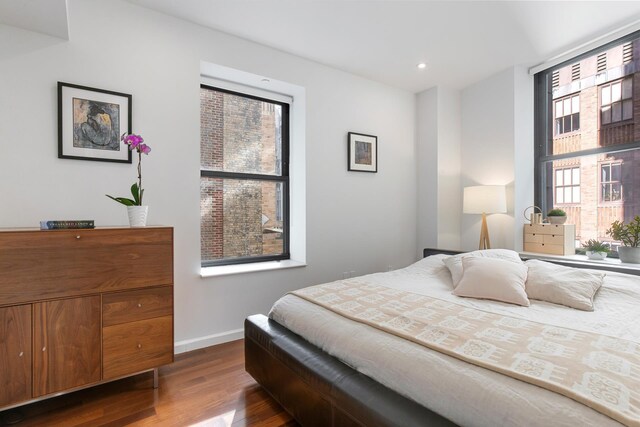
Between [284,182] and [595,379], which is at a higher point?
[284,182]

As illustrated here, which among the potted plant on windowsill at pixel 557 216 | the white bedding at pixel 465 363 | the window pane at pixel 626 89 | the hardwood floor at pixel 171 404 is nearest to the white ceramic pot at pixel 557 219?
the potted plant on windowsill at pixel 557 216

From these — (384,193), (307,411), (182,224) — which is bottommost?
(307,411)

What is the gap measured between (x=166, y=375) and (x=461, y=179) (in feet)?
12.1

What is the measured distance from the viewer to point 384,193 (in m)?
3.84

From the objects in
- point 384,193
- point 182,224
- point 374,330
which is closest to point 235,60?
point 182,224

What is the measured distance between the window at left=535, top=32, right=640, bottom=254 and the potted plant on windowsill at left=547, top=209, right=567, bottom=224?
0.74 ft

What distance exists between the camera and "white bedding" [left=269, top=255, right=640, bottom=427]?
3.15 feet

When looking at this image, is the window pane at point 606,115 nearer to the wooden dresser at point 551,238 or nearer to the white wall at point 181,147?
the wooden dresser at point 551,238

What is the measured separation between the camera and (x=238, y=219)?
3184 millimetres

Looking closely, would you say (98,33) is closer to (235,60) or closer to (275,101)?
(235,60)

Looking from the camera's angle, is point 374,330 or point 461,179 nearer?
point 374,330

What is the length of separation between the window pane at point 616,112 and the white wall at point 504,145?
0.67m

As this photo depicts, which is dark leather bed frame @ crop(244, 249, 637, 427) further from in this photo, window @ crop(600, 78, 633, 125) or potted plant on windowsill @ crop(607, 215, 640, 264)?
window @ crop(600, 78, 633, 125)

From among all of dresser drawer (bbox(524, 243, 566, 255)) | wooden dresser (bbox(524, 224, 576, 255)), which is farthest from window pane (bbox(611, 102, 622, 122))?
dresser drawer (bbox(524, 243, 566, 255))
